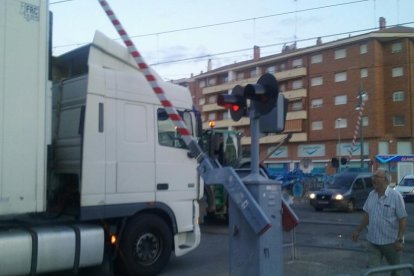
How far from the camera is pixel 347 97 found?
55531 millimetres

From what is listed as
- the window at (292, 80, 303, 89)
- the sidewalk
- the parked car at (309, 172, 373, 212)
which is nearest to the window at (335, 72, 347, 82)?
the window at (292, 80, 303, 89)

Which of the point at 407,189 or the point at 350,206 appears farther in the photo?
the point at 407,189

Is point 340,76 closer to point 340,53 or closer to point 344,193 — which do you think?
point 340,53

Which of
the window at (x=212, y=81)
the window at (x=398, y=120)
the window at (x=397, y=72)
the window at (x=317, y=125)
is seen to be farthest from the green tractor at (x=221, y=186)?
the window at (x=212, y=81)

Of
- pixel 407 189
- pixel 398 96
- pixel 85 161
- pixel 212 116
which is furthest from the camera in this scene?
pixel 212 116

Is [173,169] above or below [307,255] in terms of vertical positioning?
above

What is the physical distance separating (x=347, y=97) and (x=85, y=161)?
50664 millimetres

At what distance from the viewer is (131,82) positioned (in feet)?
28.7

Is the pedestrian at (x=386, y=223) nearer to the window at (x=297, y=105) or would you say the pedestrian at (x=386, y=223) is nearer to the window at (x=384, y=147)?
the window at (x=384, y=147)

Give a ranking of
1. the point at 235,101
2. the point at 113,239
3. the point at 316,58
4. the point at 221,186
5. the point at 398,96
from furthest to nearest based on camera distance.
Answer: the point at 316,58
the point at 398,96
the point at 221,186
the point at 113,239
the point at 235,101

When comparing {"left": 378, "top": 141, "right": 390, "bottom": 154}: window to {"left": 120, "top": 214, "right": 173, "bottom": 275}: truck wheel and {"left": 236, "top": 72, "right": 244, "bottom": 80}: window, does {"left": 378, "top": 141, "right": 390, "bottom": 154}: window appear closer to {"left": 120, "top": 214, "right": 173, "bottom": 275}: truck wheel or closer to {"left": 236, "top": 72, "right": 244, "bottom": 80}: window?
{"left": 236, "top": 72, "right": 244, "bottom": 80}: window

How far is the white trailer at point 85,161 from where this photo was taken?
22.4ft

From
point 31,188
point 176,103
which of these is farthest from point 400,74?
point 31,188

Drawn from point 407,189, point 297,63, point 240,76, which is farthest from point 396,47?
point 407,189
